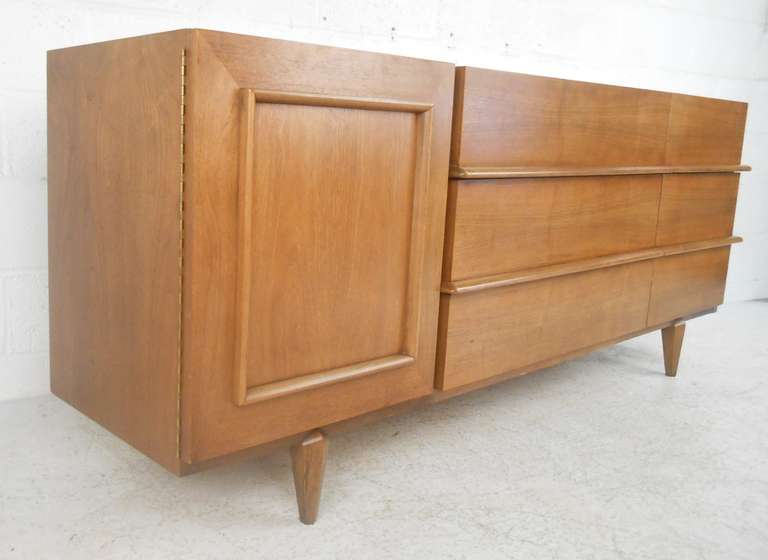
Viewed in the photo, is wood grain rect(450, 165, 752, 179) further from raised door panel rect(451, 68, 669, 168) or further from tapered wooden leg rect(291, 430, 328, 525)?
tapered wooden leg rect(291, 430, 328, 525)

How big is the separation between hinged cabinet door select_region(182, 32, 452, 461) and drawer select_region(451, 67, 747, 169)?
8 cm

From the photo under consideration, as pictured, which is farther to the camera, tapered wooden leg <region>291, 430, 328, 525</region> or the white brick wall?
the white brick wall

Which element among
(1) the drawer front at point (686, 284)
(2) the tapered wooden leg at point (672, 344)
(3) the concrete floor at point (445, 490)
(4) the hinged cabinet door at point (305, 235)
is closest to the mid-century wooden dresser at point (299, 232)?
(4) the hinged cabinet door at point (305, 235)

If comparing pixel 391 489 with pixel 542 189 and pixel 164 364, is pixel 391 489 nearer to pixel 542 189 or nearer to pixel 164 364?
pixel 164 364

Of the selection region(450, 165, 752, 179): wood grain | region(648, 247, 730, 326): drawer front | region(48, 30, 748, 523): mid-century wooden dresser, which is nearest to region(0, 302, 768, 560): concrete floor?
region(48, 30, 748, 523): mid-century wooden dresser

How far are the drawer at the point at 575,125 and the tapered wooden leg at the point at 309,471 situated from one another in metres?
0.52

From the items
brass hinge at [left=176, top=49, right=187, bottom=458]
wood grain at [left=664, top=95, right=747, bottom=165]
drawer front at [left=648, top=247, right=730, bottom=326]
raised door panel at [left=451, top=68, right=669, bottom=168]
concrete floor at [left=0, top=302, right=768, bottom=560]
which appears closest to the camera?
brass hinge at [left=176, top=49, right=187, bottom=458]

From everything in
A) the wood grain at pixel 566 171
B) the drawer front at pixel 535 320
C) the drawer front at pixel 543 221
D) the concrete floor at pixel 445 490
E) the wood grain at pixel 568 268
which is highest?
the wood grain at pixel 566 171

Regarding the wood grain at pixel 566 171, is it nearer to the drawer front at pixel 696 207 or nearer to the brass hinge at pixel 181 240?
the drawer front at pixel 696 207

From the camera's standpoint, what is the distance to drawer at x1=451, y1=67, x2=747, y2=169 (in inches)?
52.4

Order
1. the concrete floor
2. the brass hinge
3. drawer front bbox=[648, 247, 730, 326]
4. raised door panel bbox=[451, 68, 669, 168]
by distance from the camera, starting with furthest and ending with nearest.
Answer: drawer front bbox=[648, 247, 730, 326], raised door panel bbox=[451, 68, 669, 168], the concrete floor, the brass hinge

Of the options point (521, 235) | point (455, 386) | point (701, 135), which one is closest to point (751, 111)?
point (701, 135)

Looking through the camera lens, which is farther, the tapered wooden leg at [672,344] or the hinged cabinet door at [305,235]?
the tapered wooden leg at [672,344]

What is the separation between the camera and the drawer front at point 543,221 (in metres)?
1.36
